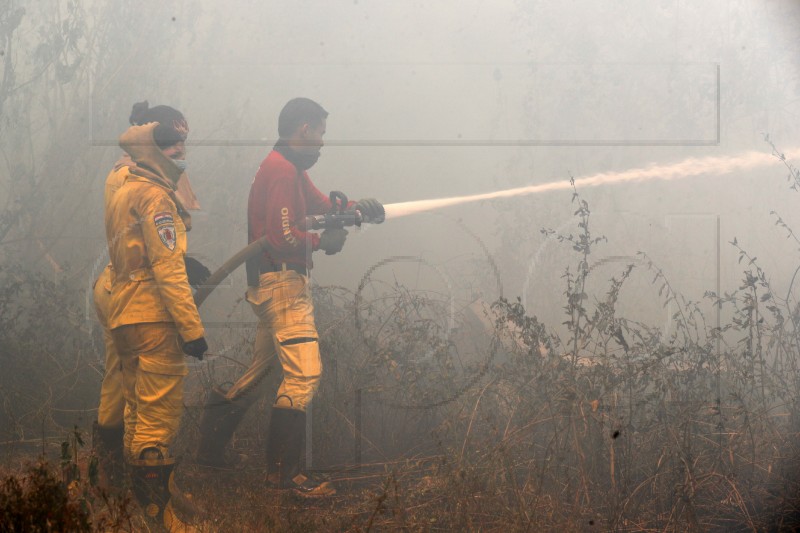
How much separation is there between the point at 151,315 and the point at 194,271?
1.48ft

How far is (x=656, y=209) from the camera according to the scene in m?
6.64

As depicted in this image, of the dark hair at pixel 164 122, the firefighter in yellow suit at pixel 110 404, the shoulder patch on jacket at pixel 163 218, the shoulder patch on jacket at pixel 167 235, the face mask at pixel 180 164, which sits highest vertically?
the dark hair at pixel 164 122

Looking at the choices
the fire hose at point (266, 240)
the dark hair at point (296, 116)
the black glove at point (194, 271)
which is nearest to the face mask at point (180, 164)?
the black glove at point (194, 271)

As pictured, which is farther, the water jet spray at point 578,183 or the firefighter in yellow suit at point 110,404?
the water jet spray at point 578,183

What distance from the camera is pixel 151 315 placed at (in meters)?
3.96

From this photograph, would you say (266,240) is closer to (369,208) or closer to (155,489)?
(369,208)

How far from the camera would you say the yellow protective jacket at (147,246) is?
3.90 metres

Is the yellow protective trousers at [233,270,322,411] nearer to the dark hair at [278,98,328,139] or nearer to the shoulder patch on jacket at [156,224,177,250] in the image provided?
the shoulder patch on jacket at [156,224,177,250]

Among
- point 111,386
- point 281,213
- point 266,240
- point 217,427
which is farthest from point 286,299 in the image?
point 111,386

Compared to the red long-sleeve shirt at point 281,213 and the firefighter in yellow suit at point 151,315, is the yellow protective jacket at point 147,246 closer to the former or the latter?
the firefighter in yellow suit at point 151,315

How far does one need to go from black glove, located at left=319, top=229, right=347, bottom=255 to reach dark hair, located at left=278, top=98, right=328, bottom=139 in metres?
0.65

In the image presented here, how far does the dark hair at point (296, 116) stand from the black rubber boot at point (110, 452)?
194 centimetres

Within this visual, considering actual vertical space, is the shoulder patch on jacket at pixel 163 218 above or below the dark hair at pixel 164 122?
below

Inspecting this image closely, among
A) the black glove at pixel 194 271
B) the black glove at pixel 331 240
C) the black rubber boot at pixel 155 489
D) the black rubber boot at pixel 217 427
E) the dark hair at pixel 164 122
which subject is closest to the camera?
the black rubber boot at pixel 155 489
